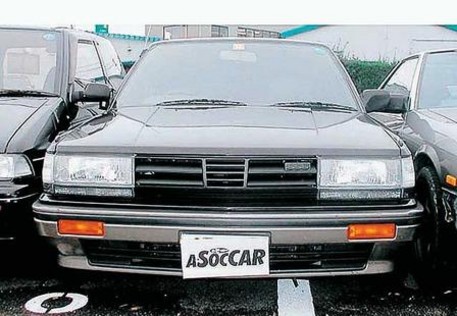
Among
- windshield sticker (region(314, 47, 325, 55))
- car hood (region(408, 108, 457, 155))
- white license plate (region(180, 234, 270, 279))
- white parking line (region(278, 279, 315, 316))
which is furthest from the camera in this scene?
windshield sticker (region(314, 47, 325, 55))

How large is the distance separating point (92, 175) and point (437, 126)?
216 centimetres

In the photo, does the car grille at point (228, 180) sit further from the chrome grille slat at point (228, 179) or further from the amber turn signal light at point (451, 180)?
the amber turn signal light at point (451, 180)

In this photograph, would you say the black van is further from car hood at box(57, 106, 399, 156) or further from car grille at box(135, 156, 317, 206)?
car grille at box(135, 156, 317, 206)

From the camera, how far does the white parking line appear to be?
3.06 m

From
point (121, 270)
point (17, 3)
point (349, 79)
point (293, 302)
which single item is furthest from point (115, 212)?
point (17, 3)

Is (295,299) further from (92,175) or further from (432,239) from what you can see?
(92,175)

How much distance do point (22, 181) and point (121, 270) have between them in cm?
86

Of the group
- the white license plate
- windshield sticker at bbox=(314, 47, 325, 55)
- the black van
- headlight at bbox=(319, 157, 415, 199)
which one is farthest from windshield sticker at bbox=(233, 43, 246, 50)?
the white license plate

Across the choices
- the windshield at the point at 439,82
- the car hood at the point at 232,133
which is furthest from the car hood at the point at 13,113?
the windshield at the point at 439,82

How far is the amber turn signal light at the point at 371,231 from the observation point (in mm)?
2672

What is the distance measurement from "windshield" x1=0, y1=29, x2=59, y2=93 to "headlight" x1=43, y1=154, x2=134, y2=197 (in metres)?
1.49

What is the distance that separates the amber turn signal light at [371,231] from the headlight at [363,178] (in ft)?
0.50

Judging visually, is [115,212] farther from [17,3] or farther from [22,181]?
[17,3]

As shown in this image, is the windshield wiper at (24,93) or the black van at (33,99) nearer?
the black van at (33,99)
